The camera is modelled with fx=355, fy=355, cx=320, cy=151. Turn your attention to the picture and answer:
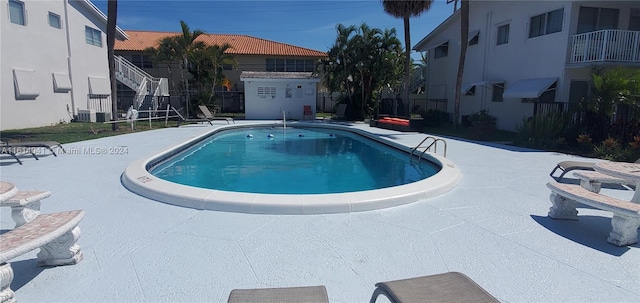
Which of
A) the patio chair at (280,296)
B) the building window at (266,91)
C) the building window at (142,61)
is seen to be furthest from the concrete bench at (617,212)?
the building window at (142,61)

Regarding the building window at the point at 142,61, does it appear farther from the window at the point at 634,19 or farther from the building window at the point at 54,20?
the window at the point at 634,19

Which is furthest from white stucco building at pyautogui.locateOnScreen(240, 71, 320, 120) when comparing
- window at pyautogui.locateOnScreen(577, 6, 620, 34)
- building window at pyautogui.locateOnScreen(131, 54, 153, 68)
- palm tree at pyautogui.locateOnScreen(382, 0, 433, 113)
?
window at pyautogui.locateOnScreen(577, 6, 620, 34)

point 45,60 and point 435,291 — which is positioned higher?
point 45,60

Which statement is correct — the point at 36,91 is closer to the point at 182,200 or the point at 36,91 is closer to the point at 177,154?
the point at 177,154

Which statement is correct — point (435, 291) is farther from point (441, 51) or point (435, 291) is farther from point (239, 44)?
point (239, 44)

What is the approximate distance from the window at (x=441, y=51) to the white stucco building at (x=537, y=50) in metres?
1.34

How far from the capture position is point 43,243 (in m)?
2.84

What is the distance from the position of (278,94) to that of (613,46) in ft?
59.1

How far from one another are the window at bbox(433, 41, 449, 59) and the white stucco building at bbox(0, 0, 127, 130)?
22232mm

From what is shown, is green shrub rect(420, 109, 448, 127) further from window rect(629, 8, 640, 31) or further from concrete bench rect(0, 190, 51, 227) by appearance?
concrete bench rect(0, 190, 51, 227)

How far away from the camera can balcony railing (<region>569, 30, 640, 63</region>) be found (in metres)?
13.1

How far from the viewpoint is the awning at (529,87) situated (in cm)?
1448

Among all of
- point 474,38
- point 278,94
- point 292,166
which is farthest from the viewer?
point 278,94

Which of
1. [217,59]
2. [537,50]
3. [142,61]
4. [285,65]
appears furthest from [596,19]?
[142,61]
